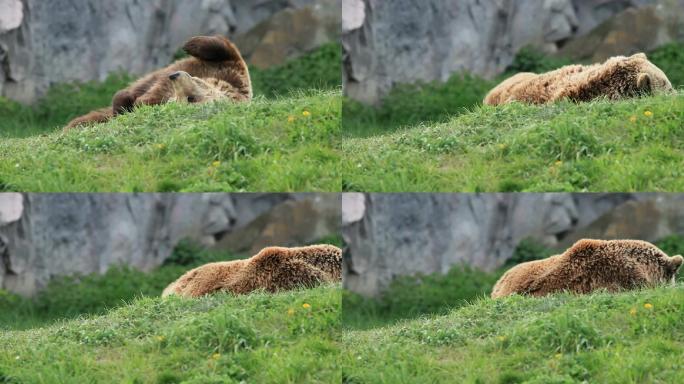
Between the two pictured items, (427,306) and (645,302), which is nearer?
(645,302)

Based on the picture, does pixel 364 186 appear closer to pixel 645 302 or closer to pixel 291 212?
pixel 291 212

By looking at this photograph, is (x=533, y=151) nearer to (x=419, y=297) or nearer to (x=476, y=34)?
(x=419, y=297)

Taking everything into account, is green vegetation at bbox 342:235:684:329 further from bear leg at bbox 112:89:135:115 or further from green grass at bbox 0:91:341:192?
bear leg at bbox 112:89:135:115

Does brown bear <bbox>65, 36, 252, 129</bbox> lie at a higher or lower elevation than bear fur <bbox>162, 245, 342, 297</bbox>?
higher

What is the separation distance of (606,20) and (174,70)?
26.5 feet

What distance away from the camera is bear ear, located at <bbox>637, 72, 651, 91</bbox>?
12.5 meters

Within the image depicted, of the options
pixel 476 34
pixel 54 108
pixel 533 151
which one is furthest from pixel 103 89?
pixel 533 151

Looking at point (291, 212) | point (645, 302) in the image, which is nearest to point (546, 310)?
point (645, 302)

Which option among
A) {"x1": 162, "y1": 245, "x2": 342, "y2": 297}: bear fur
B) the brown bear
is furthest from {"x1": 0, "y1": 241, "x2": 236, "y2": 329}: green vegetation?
the brown bear

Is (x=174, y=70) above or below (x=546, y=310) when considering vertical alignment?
above

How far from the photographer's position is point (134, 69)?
16.3 m

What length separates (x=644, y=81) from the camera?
12492 mm

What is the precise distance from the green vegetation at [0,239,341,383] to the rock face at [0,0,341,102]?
156 inches

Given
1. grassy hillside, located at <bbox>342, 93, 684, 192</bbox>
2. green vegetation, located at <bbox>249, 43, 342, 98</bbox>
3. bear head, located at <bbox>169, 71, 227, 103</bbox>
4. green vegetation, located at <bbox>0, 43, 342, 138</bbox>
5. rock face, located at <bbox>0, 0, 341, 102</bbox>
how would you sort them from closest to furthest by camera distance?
grassy hillside, located at <bbox>342, 93, 684, 192</bbox> < bear head, located at <bbox>169, 71, 227, 103</bbox> < green vegetation, located at <bbox>0, 43, 342, 138</bbox> < rock face, located at <bbox>0, 0, 341, 102</bbox> < green vegetation, located at <bbox>249, 43, 342, 98</bbox>
